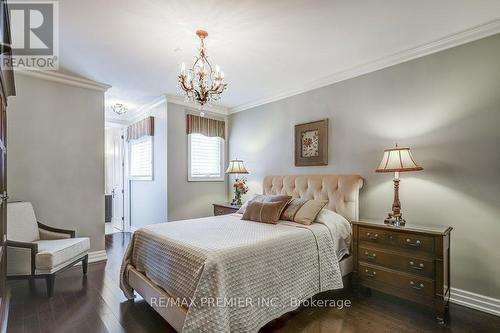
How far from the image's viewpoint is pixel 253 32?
2.43 meters

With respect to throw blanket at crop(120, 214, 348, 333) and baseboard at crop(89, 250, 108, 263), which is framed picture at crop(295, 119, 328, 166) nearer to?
throw blanket at crop(120, 214, 348, 333)

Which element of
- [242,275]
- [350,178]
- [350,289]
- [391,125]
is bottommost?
[350,289]

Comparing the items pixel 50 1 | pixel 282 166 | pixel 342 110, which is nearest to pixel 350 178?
pixel 342 110

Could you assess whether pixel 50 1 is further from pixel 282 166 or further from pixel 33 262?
pixel 282 166

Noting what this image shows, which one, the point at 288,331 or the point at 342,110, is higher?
the point at 342,110

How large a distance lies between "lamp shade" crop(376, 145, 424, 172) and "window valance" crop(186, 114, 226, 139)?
3258mm

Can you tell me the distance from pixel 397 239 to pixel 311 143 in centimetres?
179

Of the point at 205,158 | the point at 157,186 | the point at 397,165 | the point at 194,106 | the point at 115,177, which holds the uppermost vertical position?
the point at 194,106

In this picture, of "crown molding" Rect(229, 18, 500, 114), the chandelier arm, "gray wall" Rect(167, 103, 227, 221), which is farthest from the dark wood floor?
"crown molding" Rect(229, 18, 500, 114)

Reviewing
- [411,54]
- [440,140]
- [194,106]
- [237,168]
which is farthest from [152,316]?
[411,54]

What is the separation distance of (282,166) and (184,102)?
2165 millimetres

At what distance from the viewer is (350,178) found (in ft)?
10.3

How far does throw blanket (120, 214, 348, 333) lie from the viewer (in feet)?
5.53

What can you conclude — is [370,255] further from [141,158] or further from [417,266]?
[141,158]
